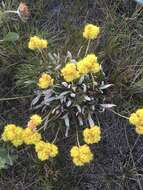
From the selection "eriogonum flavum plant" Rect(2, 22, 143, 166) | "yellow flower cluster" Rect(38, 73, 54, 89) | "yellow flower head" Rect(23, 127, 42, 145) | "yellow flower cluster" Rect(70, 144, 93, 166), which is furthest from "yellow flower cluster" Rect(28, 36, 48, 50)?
"yellow flower cluster" Rect(70, 144, 93, 166)

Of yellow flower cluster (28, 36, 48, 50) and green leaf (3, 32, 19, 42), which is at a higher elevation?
yellow flower cluster (28, 36, 48, 50)

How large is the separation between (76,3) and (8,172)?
1.07m

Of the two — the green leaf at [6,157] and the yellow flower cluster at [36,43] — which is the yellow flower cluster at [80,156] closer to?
the green leaf at [6,157]

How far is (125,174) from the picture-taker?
2.61 metres

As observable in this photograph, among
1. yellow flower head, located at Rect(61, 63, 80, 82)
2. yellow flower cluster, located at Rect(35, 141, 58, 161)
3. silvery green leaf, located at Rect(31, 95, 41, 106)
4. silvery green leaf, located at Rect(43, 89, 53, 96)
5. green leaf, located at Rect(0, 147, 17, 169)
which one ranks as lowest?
green leaf, located at Rect(0, 147, 17, 169)

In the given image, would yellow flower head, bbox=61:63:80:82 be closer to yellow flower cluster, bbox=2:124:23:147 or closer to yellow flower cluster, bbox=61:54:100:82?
yellow flower cluster, bbox=61:54:100:82

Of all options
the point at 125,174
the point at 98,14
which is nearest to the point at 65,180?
the point at 125,174

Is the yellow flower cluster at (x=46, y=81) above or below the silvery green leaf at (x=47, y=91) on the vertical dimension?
above

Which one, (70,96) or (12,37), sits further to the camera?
(12,37)

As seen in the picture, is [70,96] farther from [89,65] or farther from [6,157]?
[6,157]

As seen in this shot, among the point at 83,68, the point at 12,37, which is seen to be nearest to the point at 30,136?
the point at 83,68

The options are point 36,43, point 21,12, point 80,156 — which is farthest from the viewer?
point 21,12

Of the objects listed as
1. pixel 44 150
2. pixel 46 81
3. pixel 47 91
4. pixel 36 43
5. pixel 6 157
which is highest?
pixel 36 43

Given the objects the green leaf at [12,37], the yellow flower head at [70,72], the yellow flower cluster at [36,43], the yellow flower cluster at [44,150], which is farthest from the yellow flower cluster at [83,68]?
the green leaf at [12,37]
